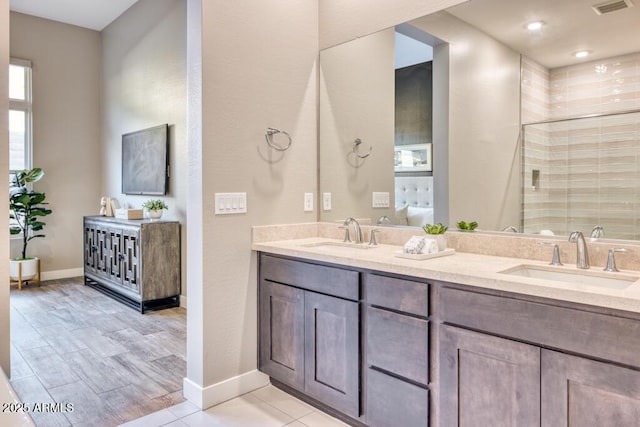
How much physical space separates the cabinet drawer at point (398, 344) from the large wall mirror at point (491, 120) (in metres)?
0.68

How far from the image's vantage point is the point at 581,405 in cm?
133

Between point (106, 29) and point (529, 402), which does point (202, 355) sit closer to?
point (529, 402)

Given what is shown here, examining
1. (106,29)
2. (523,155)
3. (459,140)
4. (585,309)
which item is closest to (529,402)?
(585,309)

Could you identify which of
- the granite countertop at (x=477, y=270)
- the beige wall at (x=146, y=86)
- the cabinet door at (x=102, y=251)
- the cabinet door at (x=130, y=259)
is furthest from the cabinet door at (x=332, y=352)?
the cabinet door at (x=102, y=251)

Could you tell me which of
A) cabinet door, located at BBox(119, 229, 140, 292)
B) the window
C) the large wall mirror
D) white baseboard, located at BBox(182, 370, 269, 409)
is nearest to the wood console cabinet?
cabinet door, located at BBox(119, 229, 140, 292)

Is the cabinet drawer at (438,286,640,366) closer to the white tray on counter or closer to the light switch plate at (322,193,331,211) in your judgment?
the white tray on counter

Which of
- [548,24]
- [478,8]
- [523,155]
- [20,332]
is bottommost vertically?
[20,332]

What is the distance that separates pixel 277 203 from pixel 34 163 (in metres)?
4.48

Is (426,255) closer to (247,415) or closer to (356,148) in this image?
(356,148)

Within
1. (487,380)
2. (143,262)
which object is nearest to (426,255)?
(487,380)

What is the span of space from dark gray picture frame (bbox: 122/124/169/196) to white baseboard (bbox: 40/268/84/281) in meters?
1.48

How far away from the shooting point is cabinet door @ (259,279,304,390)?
7.51 ft

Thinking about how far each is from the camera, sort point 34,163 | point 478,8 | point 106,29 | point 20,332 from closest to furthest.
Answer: point 478,8 < point 20,332 < point 34,163 < point 106,29

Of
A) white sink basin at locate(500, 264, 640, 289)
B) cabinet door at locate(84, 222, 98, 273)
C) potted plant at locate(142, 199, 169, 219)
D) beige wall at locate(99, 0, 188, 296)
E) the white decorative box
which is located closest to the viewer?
white sink basin at locate(500, 264, 640, 289)
